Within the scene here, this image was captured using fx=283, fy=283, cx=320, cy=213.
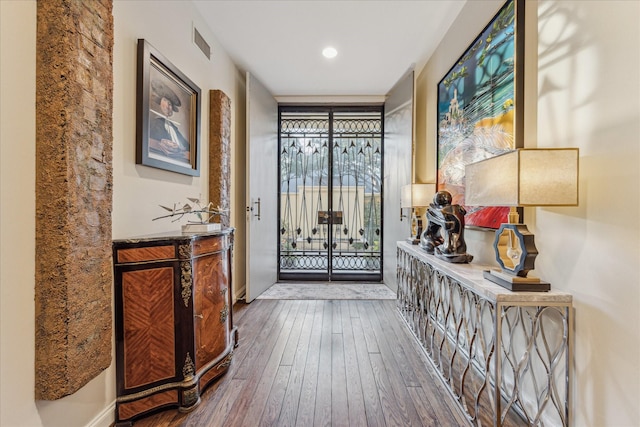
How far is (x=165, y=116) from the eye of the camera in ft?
6.37

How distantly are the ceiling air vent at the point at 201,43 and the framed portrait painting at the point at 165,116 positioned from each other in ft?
1.36

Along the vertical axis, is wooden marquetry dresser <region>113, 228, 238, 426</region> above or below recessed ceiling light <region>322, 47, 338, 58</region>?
below

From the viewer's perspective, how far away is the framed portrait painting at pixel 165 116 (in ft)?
5.48

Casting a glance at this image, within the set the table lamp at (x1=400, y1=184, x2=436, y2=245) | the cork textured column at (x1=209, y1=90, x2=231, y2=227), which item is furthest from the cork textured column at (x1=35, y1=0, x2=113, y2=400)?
the table lamp at (x1=400, y1=184, x2=436, y2=245)

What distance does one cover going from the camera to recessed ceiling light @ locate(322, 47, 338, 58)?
9.66ft

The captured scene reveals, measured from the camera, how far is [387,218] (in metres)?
4.01

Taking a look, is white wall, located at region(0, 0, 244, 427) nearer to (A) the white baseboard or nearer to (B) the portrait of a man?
(A) the white baseboard

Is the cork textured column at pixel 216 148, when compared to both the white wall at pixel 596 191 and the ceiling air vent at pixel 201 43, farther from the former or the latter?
the white wall at pixel 596 191

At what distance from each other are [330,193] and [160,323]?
125 inches

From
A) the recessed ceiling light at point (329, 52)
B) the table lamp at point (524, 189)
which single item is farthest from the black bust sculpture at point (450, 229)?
the recessed ceiling light at point (329, 52)

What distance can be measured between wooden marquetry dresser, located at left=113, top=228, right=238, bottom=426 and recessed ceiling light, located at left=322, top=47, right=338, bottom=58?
234cm
